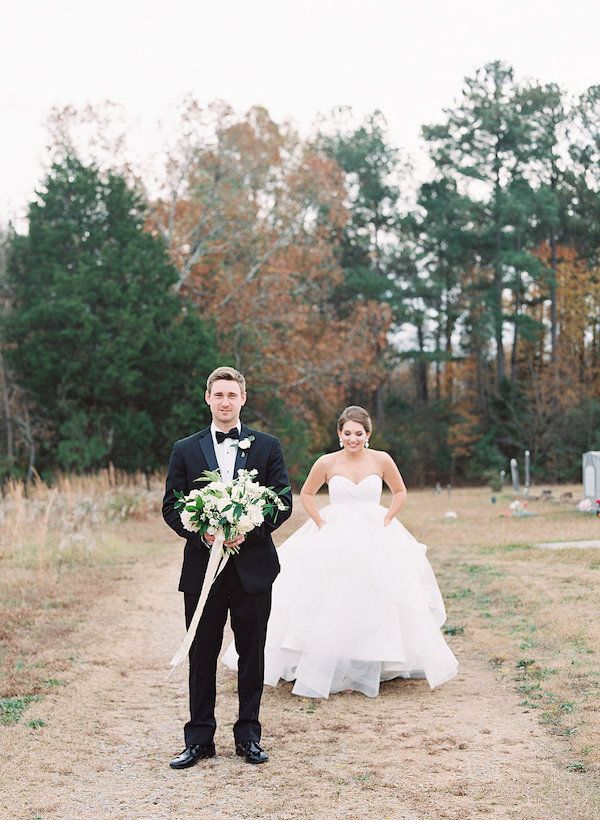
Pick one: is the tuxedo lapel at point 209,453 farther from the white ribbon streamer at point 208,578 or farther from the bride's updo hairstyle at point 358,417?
the bride's updo hairstyle at point 358,417

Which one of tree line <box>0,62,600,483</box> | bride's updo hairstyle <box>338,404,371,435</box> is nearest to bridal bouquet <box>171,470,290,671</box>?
bride's updo hairstyle <box>338,404,371,435</box>

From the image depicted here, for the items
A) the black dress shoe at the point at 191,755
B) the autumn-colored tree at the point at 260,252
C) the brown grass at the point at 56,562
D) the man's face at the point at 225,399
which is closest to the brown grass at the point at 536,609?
the black dress shoe at the point at 191,755

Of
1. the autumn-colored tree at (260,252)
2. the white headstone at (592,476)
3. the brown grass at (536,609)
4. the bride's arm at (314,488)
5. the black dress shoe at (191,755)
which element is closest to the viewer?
the black dress shoe at (191,755)

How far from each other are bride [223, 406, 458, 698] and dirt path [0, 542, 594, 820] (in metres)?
0.18

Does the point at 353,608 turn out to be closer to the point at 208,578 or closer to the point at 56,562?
the point at 208,578

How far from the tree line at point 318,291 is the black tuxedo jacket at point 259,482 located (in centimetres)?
2013

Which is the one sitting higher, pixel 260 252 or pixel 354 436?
pixel 260 252

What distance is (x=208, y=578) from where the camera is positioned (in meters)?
5.11

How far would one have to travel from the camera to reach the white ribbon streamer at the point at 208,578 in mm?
5074

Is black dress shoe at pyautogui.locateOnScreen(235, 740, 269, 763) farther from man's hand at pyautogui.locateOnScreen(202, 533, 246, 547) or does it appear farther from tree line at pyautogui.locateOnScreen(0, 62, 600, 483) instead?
tree line at pyautogui.locateOnScreen(0, 62, 600, 483)

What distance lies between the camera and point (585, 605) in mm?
9336

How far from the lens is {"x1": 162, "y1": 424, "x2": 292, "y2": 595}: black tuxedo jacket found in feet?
17.2

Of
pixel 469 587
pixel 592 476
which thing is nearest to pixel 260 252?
pixel 592 476

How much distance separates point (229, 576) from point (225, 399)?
0.95 m
